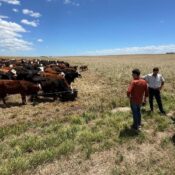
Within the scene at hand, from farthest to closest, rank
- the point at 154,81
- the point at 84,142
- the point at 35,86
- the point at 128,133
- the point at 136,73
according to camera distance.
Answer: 1. the point at 35,86
2. the point at 154,81
3. the point at 136,73
4. the point at 128,133
5. the point at 84,142

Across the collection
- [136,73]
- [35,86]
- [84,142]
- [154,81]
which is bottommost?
[84,142]

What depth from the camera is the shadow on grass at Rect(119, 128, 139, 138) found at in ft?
30.9

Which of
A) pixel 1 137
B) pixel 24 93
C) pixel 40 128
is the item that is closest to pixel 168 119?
pixel 40 128

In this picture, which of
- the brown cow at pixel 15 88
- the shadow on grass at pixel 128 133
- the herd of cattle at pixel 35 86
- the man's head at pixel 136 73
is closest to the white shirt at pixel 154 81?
the man's head at pixel 136 73

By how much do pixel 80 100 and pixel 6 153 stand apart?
762cm

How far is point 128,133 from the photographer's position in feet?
31.8

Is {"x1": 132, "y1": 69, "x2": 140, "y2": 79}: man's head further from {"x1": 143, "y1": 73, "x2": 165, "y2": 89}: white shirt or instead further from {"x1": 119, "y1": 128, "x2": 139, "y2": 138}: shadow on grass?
{"x1": 143, "y1": 73, "x2": 165, "y2": 89}: white shirt

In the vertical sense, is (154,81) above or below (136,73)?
below

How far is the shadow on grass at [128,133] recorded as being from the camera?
30.9ft

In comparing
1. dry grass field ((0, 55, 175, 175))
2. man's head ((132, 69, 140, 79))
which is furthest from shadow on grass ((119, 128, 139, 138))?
man's head ((132, 69, 140, 79))

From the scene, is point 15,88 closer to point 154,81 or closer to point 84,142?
point 154,81

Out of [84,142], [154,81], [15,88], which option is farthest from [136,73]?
[15,88]

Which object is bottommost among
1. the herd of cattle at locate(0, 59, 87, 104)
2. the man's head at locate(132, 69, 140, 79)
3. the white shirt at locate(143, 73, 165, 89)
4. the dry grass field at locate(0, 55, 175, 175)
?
the dry grass field at locate(0, 55, 175, 175)

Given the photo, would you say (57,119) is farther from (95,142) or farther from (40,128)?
(95,142)
